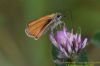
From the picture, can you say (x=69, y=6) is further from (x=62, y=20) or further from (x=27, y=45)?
(x=27, y=45)

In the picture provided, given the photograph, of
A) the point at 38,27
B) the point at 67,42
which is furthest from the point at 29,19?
the point at 67,42

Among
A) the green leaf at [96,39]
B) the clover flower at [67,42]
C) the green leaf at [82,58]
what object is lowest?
the green leaf at [82,58]

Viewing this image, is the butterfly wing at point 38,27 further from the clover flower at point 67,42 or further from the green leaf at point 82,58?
the green leaf at point 82,58

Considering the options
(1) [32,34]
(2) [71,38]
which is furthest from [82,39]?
(1) [32,34]

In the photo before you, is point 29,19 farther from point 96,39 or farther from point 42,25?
point 96,39

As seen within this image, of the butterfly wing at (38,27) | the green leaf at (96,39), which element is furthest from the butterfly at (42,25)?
the green leaf at (96,39)

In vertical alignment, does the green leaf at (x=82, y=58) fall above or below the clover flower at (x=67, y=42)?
below

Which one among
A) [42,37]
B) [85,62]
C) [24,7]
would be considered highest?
[24,7]
